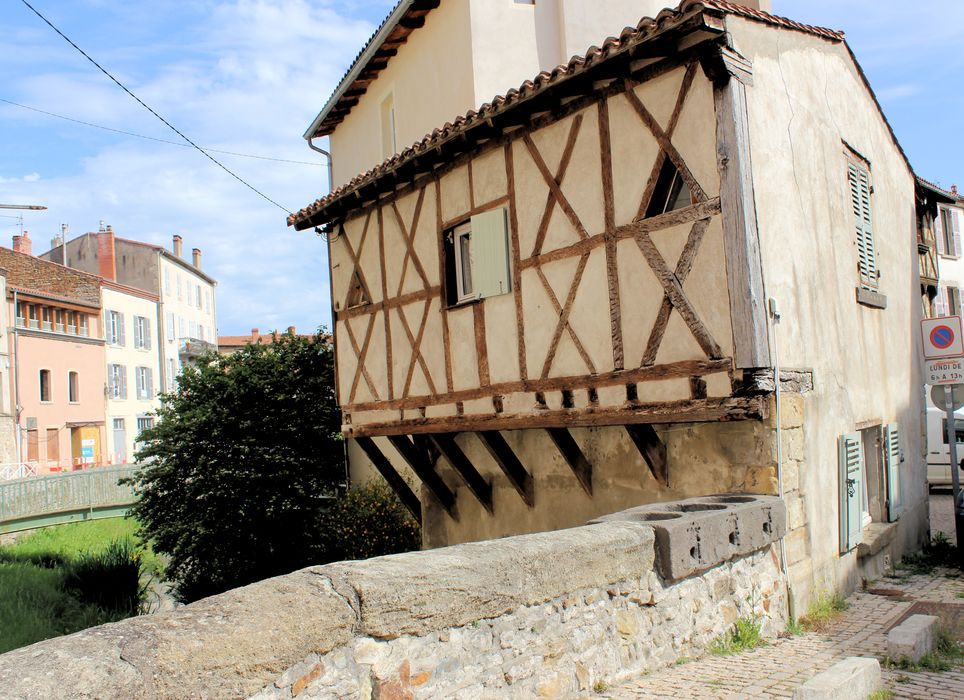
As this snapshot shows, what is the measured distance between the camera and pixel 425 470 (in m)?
10.9

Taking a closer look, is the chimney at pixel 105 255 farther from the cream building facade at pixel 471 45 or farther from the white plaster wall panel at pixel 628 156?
the white plaster wall panel at pixel 628 156

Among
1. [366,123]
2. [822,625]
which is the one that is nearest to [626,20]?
[366,123]

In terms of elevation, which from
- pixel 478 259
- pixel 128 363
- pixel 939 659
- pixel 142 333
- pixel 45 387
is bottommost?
pixel 939 659

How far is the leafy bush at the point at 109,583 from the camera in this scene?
1441 cm

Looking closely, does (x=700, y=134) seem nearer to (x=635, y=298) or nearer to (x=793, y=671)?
(x=635, y=298)

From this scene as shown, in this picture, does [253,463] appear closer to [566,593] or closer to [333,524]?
[333,524]

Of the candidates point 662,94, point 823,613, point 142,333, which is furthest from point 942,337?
point 142,333

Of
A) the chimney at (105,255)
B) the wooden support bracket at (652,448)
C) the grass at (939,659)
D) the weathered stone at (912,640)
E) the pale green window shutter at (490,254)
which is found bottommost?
the grass at (939,659)

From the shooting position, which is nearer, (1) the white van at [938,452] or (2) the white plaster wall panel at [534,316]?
(2) the white plaster wall panel at [534,316]

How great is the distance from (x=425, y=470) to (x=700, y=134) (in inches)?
233

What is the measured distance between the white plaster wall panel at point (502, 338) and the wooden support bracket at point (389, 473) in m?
3.29

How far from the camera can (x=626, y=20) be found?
40.8 feet

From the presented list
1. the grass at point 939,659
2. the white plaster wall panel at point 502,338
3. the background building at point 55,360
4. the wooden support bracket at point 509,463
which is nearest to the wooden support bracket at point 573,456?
the white plaster wall panel at point 502,338

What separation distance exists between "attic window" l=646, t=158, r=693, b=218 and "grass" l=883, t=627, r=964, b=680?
12.3 ft
